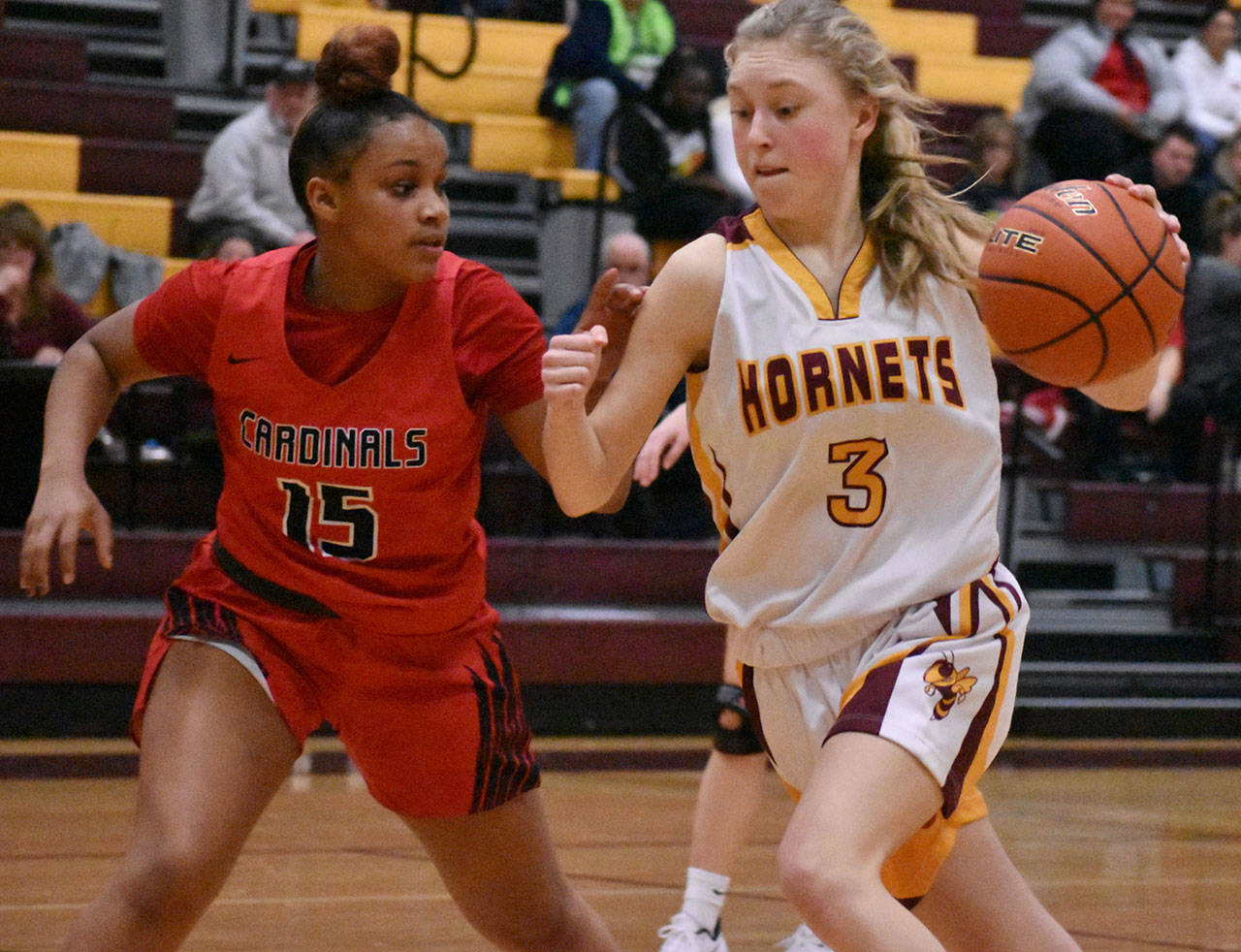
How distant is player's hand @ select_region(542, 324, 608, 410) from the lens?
2268 millimetres

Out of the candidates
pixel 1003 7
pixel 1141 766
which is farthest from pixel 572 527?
pixel 1003 7

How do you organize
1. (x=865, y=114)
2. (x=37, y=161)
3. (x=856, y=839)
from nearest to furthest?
(x=856, y=839) < (x=865, y=114) < (x=37, y=161)

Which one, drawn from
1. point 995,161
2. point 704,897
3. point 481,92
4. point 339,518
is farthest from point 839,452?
point 481,92

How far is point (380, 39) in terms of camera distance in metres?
2.59

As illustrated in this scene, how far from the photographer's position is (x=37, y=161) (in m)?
8.20

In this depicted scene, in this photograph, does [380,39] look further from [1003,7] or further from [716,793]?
[1003,7]

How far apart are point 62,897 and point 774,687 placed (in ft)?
7.09

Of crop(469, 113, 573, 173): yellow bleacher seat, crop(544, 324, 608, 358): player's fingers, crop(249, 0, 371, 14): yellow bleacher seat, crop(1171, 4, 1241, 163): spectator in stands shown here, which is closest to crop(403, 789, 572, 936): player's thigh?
crop(544, 324, 608, 358): player's fingers

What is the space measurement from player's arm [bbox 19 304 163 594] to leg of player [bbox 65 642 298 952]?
23 centimetres

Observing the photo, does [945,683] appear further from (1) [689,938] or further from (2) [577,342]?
(1) [689,938]

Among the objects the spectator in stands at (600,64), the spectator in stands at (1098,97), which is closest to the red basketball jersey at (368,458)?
the spectator in stands at (600,64)

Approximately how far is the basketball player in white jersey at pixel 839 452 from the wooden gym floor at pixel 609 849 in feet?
4.83

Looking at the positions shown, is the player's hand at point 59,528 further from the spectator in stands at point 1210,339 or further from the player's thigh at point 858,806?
the spectator in stands at point 1210,339

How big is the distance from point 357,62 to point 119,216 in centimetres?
581
